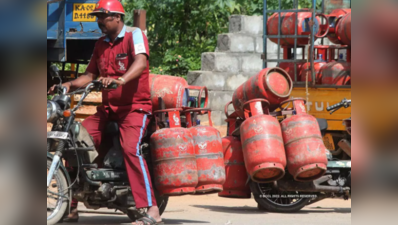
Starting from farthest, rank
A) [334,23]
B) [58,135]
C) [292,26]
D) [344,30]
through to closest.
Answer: [334,23] → [292,26] → [344,30] → [58,135]

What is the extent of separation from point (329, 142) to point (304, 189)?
55.4 inches

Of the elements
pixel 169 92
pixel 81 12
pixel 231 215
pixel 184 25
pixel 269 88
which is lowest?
pixel 231 215

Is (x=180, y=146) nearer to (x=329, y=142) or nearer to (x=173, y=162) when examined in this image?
(x=173, y=162)

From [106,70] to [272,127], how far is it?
193 centimetres

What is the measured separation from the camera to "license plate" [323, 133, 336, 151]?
332 inches

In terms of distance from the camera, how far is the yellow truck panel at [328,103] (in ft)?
28.0

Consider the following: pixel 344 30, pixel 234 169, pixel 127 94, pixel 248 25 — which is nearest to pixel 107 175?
pixel 127 94

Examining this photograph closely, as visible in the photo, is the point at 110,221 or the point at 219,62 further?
the point at 219,62

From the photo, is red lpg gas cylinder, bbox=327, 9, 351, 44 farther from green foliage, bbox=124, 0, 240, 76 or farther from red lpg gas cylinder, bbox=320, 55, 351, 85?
green foliage, bbox=124, 0, 240, 76

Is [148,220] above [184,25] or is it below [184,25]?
below

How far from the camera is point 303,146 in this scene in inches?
266

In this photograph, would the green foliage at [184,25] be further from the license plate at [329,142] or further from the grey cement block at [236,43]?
the license plate at [329,142]

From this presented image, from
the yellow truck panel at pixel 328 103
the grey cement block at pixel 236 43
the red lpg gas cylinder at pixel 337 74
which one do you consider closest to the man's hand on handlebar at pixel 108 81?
the yellow truck panel at pixel 328 103

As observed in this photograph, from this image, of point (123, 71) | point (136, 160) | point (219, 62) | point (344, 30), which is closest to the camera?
point (136, 160)
